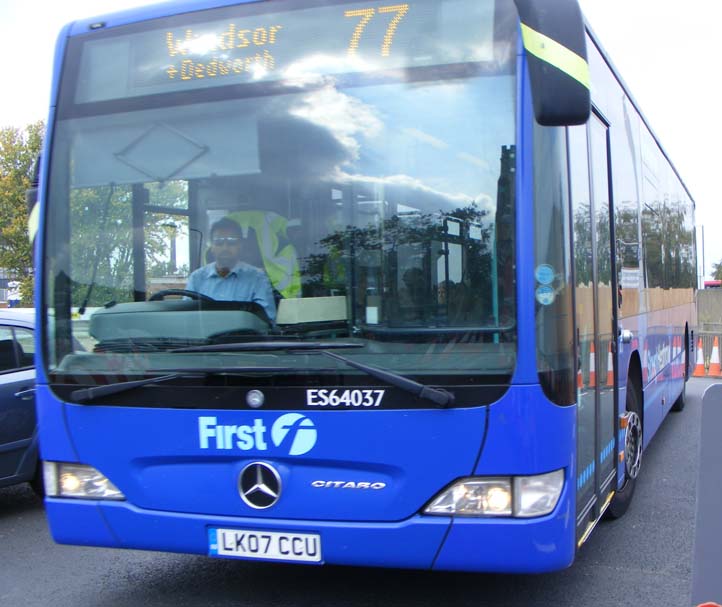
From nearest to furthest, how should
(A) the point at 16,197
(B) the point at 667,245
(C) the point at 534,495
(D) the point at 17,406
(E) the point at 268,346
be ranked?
(C) the point at 534,495 < (E) the point at 268,346 < (D) the point at 17,406 < (B) the point at 667,245 < (A) the point at 16,197

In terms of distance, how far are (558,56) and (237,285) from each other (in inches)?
69.4

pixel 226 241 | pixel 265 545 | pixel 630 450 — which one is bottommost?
pixel 630 450

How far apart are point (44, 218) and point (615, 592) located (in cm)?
363

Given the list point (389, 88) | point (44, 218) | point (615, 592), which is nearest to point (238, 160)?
point (389, 88)

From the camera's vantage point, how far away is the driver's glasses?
418 centimetres

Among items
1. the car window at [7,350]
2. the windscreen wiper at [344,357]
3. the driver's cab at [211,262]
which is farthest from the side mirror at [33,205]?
the car window at [7,350]

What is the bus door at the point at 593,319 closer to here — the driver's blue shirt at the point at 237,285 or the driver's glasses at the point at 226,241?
the driver's blue shirt at the point at 237,285

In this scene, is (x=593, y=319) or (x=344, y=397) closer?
(x=344, y=397)

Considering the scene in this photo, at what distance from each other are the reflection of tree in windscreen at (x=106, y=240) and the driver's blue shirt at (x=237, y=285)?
0.27 meters

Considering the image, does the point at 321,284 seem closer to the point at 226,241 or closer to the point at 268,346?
the point at 268,346

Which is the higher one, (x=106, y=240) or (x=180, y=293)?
(x=106, y=240)

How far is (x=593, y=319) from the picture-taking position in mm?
4672

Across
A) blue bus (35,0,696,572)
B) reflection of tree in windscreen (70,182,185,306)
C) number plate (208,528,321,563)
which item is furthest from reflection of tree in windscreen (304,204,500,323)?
number plate (208,528,321,563)

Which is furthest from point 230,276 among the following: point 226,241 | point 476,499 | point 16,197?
point 16,197
